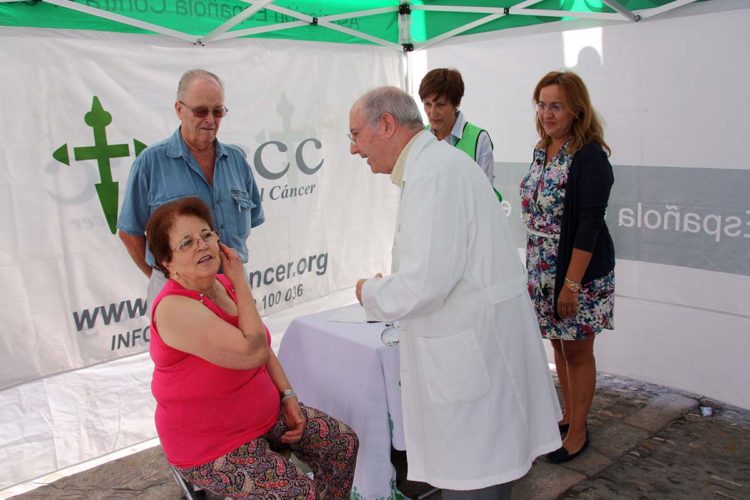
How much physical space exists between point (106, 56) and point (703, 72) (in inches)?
120

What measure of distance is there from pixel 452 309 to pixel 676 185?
2.20m

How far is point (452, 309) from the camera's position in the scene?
1.71m

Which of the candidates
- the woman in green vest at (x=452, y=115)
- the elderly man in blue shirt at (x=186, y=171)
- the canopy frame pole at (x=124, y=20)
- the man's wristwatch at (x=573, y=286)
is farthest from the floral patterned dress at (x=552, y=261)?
the canopy frame pole at (x=124, y=20)

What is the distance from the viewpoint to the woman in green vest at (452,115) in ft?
10.2

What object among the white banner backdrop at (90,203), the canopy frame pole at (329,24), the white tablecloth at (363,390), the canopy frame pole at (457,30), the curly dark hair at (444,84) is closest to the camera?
the white tablecloth at (363,390)

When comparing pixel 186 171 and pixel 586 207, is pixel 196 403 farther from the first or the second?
pixel 586 207

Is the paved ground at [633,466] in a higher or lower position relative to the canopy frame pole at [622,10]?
lower

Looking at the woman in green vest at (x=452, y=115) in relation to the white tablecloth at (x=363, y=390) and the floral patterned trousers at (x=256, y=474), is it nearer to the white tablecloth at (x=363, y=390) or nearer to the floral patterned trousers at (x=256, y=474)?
the white tablecloth at (x=363, y=390)

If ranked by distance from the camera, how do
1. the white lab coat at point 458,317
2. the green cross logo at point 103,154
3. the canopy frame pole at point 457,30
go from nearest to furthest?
the white lab coat at point 458,317 < the green cross logo at point 103,154 < the canopy frame pole at point 457,30

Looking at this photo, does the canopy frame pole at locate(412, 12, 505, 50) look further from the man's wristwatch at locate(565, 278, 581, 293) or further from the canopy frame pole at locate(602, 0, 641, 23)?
the man's wristwatch at locate(565, 278, 581, 293)

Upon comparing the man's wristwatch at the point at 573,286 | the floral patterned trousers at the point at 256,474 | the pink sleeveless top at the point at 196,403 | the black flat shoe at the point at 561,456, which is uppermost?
the man's wristwatch at the point at 573,286

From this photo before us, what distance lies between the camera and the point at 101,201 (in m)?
3.53

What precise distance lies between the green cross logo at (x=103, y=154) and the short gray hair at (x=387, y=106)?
2249mm

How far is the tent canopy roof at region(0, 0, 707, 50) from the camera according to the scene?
3246 millimetres
